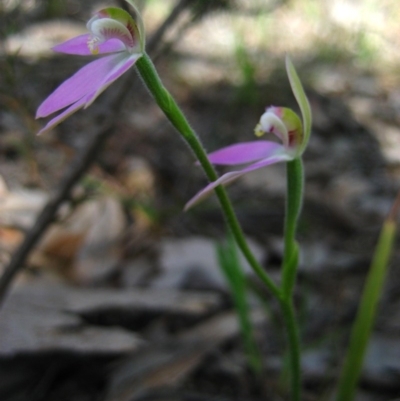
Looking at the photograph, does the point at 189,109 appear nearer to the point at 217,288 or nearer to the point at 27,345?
the point at 217,288

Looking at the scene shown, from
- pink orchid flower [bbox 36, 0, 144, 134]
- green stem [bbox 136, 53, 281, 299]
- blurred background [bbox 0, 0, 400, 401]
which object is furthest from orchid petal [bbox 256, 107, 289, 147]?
blurred background [bbox 0, 0, 400, 401]

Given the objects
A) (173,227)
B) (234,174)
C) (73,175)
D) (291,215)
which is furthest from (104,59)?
(173,227)

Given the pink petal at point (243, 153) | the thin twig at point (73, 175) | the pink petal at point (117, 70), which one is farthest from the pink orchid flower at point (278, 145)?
the thin twig at point (73, 175)

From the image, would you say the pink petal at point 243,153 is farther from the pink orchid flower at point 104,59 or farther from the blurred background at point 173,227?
the blurred background at point 173,227

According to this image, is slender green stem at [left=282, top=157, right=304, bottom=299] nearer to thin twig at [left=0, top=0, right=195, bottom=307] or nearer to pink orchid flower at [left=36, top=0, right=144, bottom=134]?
pink orchid flower at [left=36, top=0, right=144, bottom=134]

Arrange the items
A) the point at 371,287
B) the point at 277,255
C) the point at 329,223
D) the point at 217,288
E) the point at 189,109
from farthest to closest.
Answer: the point at 189,109 → the point at 329,223 → the point at 277,255 → the point at 217,288 → the point at 371,287

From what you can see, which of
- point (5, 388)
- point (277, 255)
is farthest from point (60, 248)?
point (277, 255)
